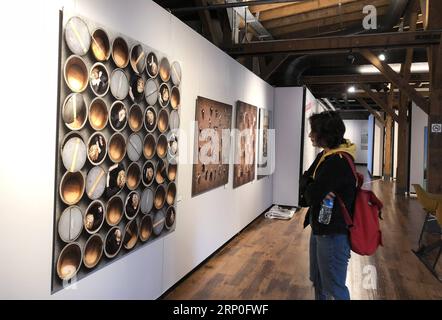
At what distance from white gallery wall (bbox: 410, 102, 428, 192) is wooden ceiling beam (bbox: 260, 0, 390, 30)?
14.7ft

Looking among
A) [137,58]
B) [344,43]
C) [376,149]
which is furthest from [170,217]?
[376,149]

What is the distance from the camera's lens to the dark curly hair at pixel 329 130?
7.82ft

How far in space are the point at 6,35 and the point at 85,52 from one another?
51 centimetres

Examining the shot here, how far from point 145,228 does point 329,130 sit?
158 centimetres

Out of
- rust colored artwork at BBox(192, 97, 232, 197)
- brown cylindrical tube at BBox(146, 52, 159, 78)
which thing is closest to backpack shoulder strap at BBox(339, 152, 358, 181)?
brown cylindrical tube at BBox(146, 52, 159, 78)

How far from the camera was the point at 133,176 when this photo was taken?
271cm

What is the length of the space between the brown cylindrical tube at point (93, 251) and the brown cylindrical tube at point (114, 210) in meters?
0.15

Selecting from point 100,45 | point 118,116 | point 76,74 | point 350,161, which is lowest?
point 350,161

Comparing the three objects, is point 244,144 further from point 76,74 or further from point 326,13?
point 76,74

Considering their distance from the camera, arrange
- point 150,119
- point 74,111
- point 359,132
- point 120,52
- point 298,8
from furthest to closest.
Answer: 1. point 359,132
2. point 298,8
3. point 150,119
4. point 120,52
5. point 74,111

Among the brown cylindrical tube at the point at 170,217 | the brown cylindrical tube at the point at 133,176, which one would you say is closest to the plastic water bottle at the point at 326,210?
the brown cylindrical tube at the point at 133,176

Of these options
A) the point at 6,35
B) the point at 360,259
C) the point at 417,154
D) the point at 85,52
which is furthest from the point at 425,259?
the point at 417,154

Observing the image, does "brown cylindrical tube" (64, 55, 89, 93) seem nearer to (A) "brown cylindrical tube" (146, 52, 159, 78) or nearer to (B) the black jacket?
(A) "brown cylindrical tube" (146, 52, 159, 78)

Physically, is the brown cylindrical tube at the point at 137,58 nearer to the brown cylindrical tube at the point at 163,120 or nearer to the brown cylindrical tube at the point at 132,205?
the brown cylindrical tube at the point at 163,120
